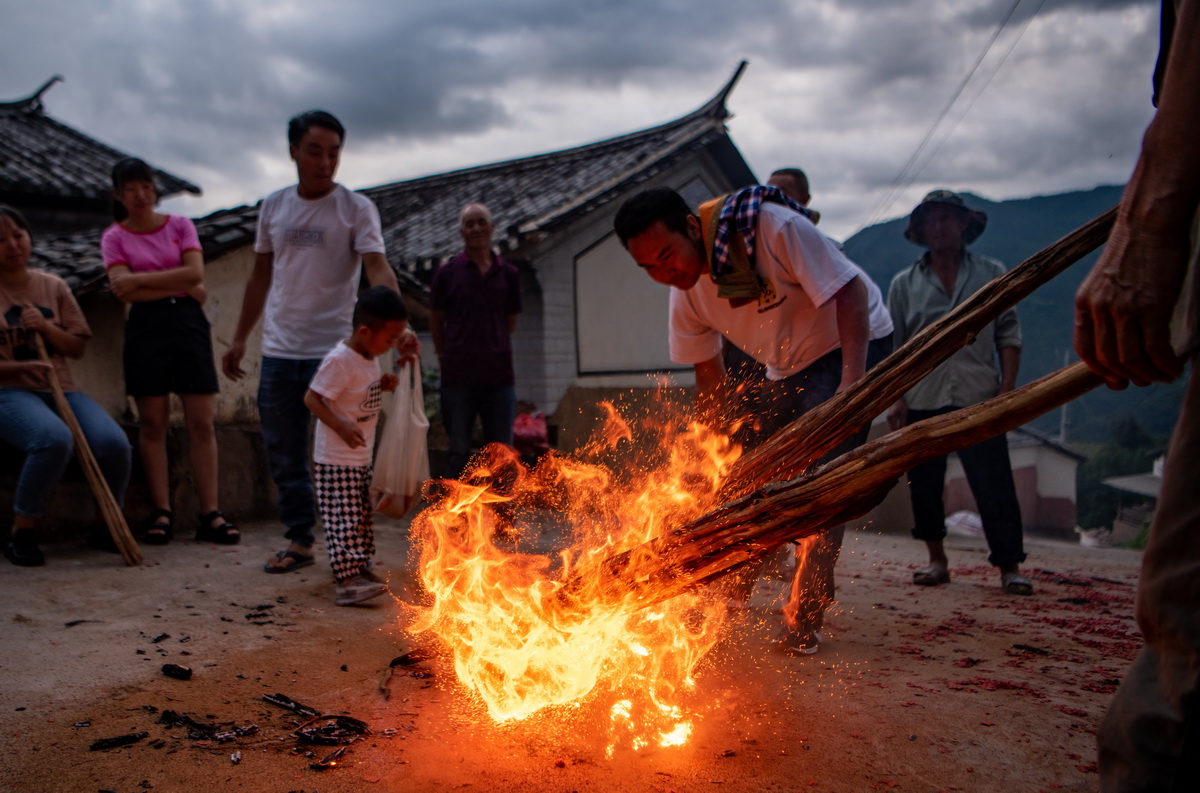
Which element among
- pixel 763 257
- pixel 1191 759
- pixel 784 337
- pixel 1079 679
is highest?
pixel 763 257

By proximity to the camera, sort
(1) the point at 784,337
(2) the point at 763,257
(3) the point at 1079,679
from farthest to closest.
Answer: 1. (1) the point at 784,337
2. (2) the point at 763,257
3. (3) the point at 1079,679

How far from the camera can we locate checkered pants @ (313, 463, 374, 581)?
173 inches

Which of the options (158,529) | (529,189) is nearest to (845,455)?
(158,529)

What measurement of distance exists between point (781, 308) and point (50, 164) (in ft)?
52.4

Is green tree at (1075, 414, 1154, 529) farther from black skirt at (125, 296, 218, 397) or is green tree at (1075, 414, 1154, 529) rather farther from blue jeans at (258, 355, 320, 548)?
black skirt at (125, 296, 218, 397)

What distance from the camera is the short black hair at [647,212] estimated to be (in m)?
3.50

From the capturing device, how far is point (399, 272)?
33.3ft

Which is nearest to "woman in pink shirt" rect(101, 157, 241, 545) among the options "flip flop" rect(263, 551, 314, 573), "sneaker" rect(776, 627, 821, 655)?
"flip flop" rect(263, 551, 314, 573)

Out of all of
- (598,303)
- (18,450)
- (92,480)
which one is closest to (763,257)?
(92,480)

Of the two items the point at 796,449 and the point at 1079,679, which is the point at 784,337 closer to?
the point at 796,449

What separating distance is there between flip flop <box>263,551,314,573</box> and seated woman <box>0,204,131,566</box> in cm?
128

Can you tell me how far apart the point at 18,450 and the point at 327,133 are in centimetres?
301

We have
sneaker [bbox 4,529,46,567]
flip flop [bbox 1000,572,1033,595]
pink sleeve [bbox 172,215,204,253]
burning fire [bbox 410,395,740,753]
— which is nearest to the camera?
burning fire [bbox 410,395,740,753]

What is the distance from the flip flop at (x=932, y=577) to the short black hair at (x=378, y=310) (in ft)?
12.0
